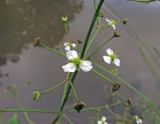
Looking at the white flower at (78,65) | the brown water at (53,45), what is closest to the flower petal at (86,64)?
the white flower at (78,65)

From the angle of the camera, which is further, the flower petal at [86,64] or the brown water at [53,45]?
the brown water at [53,45]

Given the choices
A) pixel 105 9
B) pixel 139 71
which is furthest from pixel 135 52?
pixel 105 9

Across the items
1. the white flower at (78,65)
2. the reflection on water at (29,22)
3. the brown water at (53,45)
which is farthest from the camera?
the reflection on water at (29,22)

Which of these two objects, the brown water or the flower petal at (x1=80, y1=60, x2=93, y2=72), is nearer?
the flower petal at (x1=80, y1=60, x2=93, y2=72)

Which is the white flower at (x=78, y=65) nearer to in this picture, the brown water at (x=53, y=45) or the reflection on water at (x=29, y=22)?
the brown water at (x=53, y=45)

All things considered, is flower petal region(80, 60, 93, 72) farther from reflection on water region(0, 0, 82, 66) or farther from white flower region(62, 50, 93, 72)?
reflection on water region(0, 0, 82, 66)

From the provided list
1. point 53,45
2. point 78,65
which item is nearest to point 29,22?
point 53,45

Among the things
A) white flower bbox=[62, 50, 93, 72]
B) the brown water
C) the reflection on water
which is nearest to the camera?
white flower bbox=[62, 50, 93, 72]

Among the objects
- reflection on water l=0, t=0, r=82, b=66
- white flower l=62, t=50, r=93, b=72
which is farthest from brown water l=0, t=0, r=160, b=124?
white flower l=62, t=50, r=93, b=72
